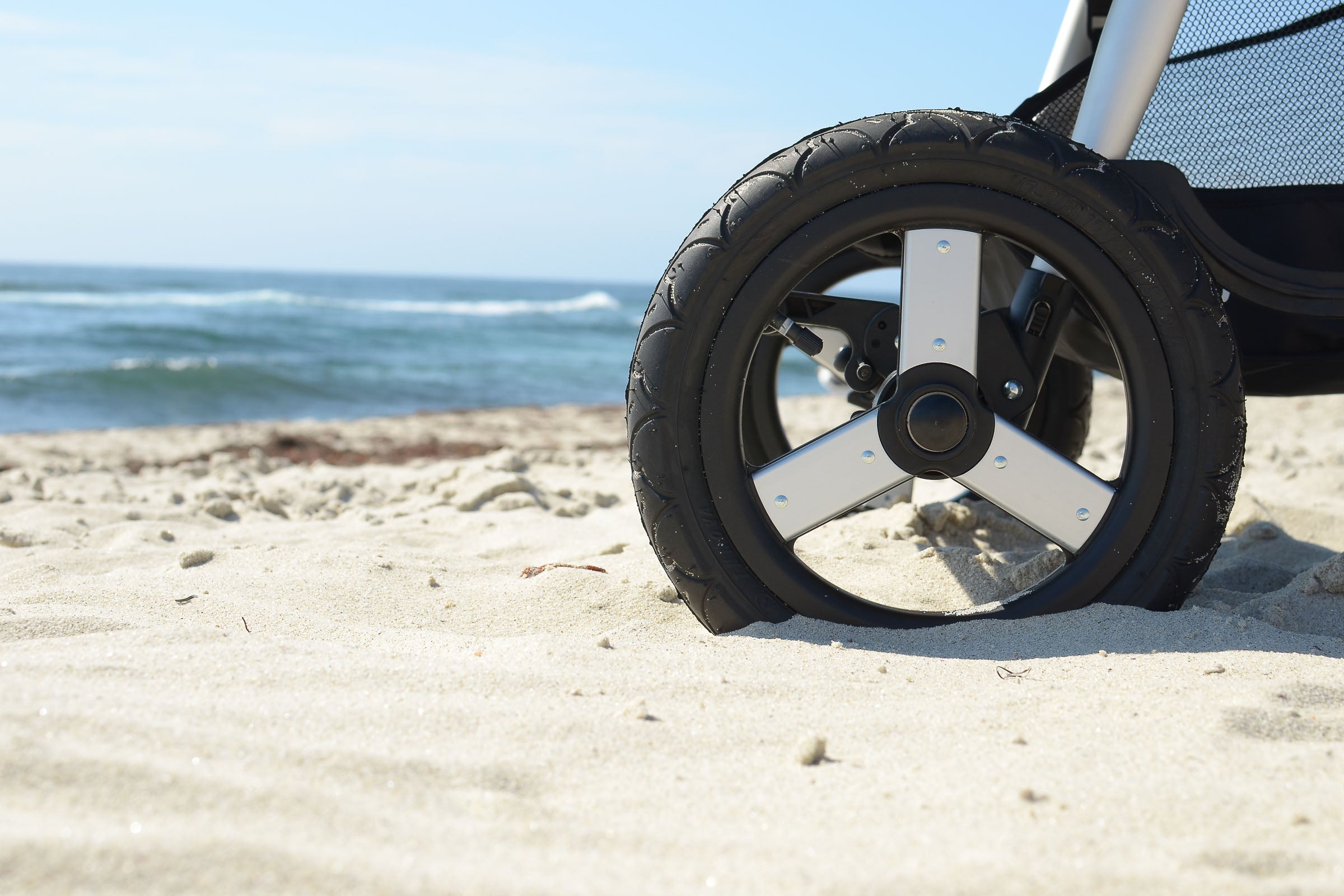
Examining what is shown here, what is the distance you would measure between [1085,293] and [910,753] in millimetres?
932

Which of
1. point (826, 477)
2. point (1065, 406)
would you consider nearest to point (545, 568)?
point (826, 477)

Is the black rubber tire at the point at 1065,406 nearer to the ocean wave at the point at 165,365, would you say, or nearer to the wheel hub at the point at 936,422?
the wheel hub at the point at 936,422

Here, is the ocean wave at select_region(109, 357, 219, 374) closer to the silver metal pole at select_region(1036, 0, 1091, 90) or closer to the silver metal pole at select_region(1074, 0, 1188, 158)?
the silver metal pole at select_region(1036, 0, 1091, 90)

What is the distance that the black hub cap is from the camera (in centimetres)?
172

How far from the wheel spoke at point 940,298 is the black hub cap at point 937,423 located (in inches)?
3.0

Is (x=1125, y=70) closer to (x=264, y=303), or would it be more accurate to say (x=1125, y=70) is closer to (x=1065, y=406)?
(x=1065, y=406)

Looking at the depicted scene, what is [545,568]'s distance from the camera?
90.9 inches

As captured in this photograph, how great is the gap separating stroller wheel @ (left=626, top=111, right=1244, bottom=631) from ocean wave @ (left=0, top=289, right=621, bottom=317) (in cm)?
2344

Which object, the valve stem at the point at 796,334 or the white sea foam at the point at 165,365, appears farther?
the white sea foam at the point at 165,365

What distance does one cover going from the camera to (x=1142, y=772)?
1196 mm

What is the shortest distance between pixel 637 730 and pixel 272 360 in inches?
494

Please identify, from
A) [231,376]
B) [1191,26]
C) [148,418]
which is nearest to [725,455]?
[1191,26]

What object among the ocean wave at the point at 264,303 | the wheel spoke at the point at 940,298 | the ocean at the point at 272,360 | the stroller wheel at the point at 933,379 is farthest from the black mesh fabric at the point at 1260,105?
the ocean wave at the point at 264,303

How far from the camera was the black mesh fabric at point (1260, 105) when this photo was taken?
201 centimetres
